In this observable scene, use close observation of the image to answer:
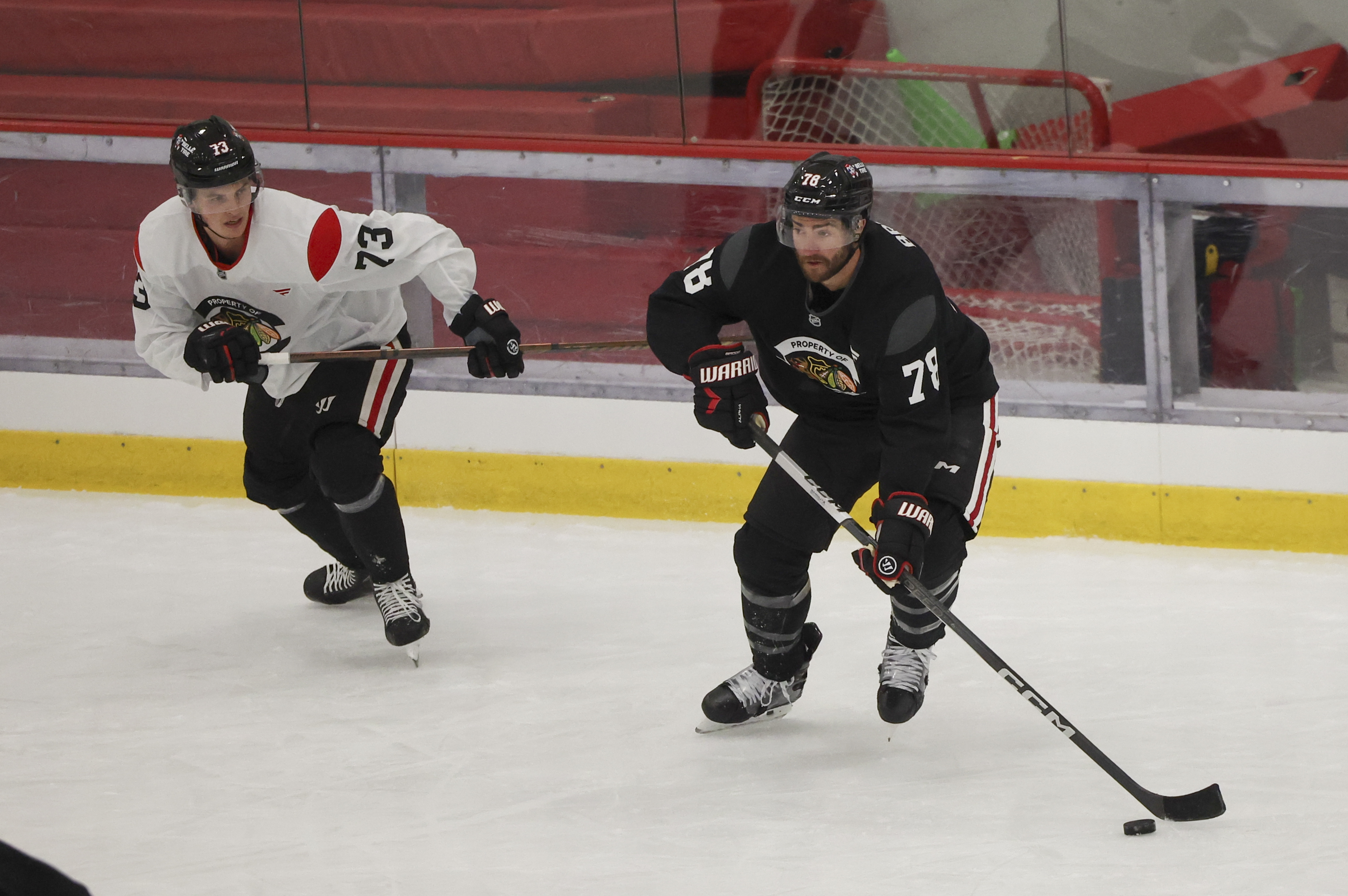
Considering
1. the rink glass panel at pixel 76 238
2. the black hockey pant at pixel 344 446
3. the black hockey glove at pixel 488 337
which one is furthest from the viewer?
the rink glass panel at pixel 76 238

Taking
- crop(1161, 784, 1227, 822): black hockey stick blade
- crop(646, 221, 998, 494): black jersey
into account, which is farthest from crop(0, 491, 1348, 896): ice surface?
crop(646, 221, 998, 494): black jersey

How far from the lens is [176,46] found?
4223mm

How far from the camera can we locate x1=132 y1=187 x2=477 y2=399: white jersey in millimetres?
2688

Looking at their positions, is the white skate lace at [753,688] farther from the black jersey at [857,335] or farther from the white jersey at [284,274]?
the white jersey at [284,274]

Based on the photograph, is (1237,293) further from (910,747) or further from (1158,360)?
(910,747)

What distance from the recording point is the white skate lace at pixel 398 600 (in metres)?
2.86

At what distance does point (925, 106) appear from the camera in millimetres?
3879

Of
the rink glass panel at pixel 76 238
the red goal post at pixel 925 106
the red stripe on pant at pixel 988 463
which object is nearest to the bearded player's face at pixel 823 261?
the red stripe on pant at pixel 988 463

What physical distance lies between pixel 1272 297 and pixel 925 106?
1034mm

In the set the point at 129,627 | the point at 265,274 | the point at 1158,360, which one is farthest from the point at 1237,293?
the point at 129,627

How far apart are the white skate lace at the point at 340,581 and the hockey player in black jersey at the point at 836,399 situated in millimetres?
1079

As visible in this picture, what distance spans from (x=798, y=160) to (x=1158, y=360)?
106 centimetres

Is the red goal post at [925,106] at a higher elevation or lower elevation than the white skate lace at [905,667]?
higher

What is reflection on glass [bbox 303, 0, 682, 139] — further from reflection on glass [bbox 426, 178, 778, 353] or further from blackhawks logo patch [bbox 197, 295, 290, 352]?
blackhawks logo patch [bbox 197, 295, 290, 352]
